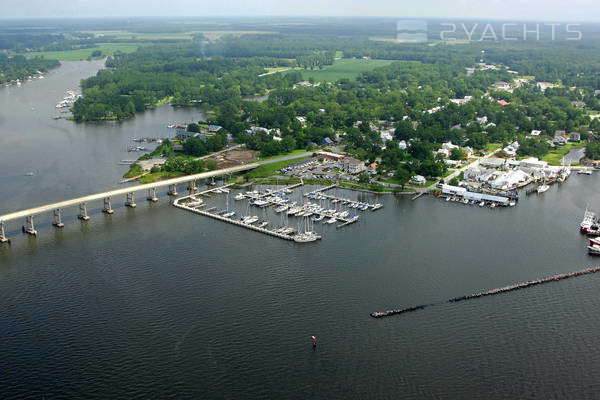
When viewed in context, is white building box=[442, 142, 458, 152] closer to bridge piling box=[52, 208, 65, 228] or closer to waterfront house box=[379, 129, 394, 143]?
waterfront house box=[379, 129, 394, 143]

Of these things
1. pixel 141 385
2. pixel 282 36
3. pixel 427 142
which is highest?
pixel 282 36

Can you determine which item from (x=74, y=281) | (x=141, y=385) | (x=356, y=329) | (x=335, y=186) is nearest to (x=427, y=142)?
(x=335, y=186)

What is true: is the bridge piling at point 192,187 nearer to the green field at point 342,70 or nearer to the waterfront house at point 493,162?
the waterfront house at point 493,162

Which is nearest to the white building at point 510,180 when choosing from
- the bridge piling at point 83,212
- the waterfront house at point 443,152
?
the waterfront house at point 443,152

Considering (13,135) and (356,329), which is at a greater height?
(13,135)

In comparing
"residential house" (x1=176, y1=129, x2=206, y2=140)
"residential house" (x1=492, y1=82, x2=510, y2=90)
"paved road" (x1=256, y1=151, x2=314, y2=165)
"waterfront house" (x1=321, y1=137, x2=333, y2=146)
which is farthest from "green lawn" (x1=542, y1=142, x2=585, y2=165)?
"residential house" (x1=176, y1=129, x2=206, y2=140)

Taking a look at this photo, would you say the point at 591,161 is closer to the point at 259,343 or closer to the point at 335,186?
the point at 335,186

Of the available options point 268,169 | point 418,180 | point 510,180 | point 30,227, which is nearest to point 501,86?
point 510,180
